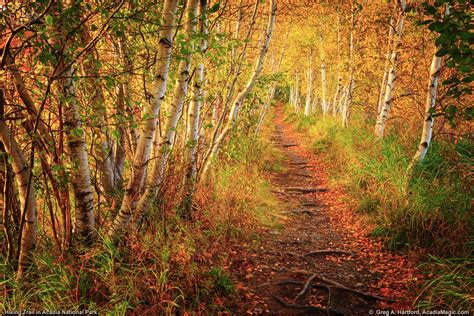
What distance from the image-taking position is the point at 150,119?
10.1 ft

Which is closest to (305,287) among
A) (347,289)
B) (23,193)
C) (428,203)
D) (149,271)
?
(347,289)

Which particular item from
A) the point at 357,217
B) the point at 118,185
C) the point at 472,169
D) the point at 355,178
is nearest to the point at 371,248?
the point at 357,217

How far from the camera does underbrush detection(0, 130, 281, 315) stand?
286 centimetres

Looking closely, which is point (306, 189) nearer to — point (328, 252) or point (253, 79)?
point (328, 252)

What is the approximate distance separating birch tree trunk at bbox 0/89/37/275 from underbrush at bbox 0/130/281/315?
0.41 feet

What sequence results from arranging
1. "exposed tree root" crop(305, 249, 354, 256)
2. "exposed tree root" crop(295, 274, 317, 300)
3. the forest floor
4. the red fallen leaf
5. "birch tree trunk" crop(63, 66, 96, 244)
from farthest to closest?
"exposed tree root" crop(305, 249, 354, 256) → "exposed tree root" crop(295, 274, 317, 300) → the forest floor → the red fallen leaf → "birch tree trunk" crop(63, 66, 96, 244)

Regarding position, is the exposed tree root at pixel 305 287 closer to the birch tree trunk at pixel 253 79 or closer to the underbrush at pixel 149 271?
the underbrush at pixel 149 271

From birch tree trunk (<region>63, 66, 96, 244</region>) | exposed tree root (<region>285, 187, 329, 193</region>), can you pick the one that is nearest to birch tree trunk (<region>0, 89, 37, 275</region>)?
birch tree trunk (<region>63, 66, 96, 244</region>)

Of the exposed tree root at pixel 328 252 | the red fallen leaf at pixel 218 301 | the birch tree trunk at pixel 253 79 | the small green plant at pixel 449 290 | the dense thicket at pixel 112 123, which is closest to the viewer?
the dense thicket at pixel 112 123

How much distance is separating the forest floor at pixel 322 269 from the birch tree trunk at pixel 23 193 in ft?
8.26

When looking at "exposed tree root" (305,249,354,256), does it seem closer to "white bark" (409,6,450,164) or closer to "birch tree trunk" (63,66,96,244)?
"white bark" (409,6,450,164)

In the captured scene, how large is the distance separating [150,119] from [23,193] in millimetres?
1440

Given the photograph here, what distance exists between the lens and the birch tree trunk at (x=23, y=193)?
2561mm

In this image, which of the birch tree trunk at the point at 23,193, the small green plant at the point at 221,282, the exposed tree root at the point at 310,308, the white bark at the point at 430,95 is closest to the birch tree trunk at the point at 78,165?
the birch tree trunk at the point at 23,193
